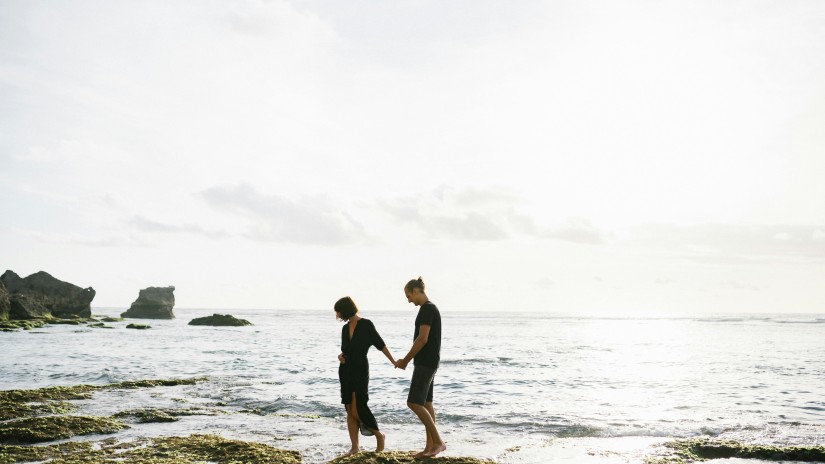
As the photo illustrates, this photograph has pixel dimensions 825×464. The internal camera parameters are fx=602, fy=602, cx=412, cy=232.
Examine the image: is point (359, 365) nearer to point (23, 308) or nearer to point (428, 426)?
point (428, 426)

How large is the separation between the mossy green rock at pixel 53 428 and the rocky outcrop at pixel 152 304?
356ft

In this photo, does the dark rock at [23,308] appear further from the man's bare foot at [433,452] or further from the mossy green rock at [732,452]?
the mossy green rock at [732,452]

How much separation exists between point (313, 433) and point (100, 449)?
3.99m

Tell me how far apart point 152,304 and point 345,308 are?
377 feet

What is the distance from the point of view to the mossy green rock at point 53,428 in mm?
11219

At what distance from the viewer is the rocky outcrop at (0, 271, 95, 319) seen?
77062mm

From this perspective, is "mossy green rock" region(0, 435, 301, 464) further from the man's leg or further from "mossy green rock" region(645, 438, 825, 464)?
"mossy green rock" region(645, 438, 825, 464)

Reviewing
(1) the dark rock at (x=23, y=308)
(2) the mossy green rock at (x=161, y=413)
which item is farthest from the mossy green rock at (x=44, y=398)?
(1) the dark rock at (x=23, y=308)

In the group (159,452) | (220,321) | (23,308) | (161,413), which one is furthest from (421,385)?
(23,308)

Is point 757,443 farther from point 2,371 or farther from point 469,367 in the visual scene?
point 2,371

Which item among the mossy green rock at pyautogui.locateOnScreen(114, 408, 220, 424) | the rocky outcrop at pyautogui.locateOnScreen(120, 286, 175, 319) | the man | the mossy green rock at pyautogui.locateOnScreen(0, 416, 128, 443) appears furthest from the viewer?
the rocky outcrop at pyautogui.locateOnScreen(120, 286, 175, 319)

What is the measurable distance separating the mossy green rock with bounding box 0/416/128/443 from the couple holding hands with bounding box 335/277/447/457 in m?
5.66

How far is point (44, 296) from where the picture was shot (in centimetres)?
8844

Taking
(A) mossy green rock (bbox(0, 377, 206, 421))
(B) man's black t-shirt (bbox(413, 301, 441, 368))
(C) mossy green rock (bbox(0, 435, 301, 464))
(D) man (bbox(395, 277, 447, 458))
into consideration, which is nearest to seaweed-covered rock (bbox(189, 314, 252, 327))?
(A) mossy green rock (bbox(0, 377, 206, 421))
